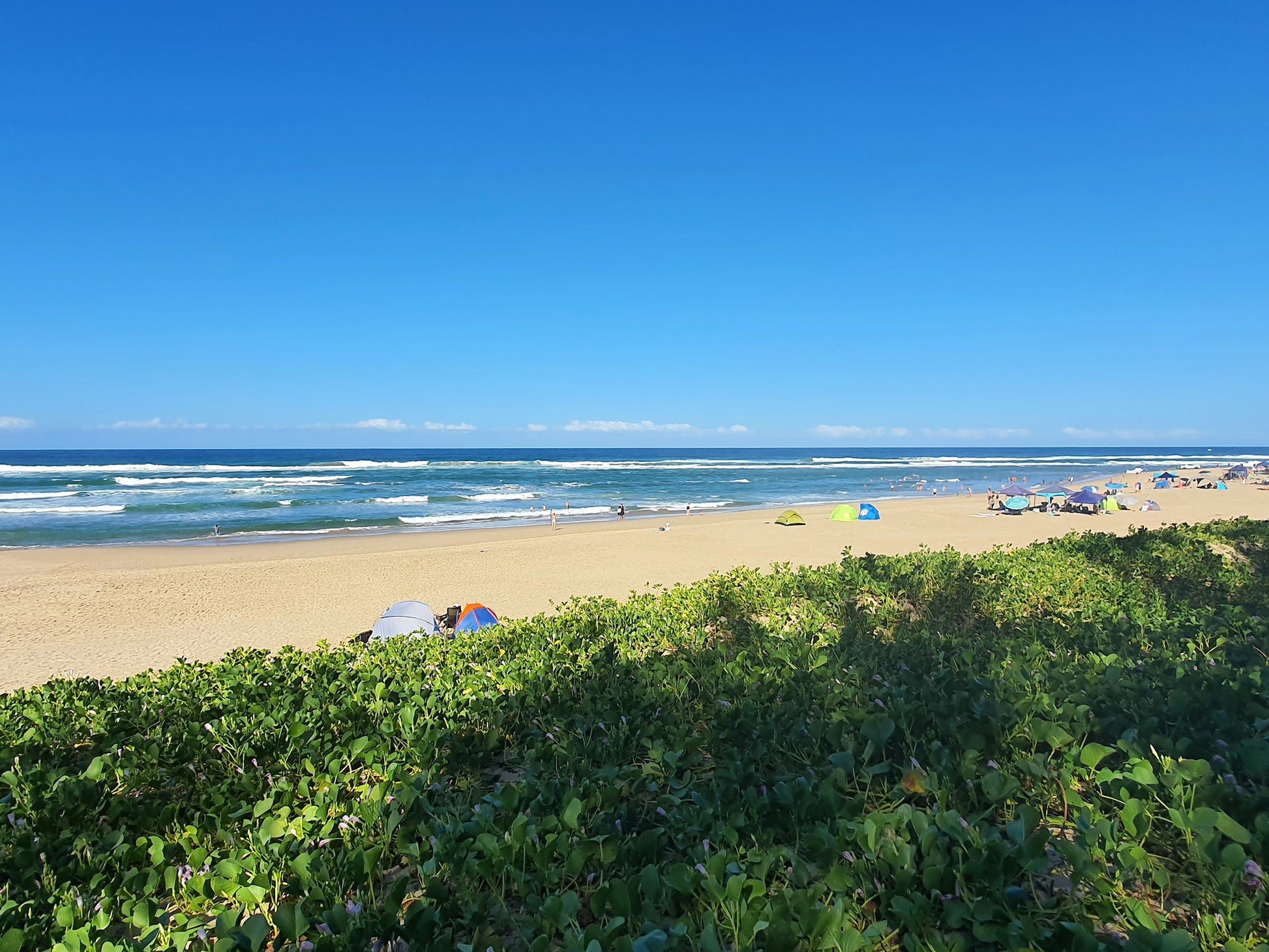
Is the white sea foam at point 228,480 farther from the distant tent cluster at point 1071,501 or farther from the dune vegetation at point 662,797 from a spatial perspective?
the dune vegetation at point 662,797

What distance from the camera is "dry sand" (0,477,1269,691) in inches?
A: 447

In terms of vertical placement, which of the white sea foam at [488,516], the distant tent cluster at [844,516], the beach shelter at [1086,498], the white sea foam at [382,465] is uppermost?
the white sea foam at [382,465]

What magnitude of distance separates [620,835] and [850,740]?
0.95 metres

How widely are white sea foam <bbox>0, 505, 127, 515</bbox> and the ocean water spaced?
0.10 metres

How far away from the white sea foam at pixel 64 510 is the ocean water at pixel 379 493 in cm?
10

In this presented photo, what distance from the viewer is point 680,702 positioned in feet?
10.8

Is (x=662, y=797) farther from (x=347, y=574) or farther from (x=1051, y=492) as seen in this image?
(x=1051, y=492)

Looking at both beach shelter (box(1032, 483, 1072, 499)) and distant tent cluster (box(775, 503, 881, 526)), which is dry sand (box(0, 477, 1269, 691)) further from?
beach shelter (box(1032, 483, 1072, 499))

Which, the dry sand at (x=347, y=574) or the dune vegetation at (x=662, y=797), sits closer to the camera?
the dune vegetation at (x=662, y=797)

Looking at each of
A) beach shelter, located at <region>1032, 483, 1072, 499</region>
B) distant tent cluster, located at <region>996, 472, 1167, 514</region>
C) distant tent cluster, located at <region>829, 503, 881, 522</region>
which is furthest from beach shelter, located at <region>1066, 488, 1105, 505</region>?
distant tent cluster, located at <region>829, 503, 881, 522</region>

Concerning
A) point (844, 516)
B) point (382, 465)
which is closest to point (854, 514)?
point (844, 516)

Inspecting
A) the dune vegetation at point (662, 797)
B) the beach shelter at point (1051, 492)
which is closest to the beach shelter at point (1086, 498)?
the beach shelter at point (1051, 492)

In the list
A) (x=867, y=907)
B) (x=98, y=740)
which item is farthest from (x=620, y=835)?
(x=98, y=740)

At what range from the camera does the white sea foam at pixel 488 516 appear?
30672 mm
